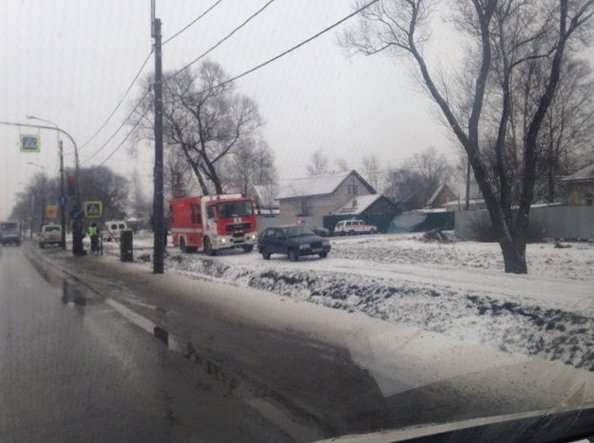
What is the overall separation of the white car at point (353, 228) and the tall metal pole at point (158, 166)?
30865mm

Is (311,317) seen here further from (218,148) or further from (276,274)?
(218,148)

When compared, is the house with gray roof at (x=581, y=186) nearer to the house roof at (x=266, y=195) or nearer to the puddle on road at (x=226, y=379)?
the house roof at (x=266, y=195)

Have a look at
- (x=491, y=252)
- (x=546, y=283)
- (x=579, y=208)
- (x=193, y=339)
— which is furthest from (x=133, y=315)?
(x=579, y=208)

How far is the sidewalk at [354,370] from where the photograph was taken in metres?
5.22

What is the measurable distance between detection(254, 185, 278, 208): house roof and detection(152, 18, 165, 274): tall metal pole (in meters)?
30.4

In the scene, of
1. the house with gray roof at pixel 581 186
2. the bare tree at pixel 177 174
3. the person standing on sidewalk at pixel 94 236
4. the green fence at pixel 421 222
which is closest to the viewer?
the house with gray roof at pixel 581 186

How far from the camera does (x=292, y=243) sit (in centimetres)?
2203

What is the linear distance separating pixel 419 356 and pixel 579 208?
2218 centimetres

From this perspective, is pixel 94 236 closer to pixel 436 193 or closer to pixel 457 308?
pixel 457 308

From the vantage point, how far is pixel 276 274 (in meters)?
15.2

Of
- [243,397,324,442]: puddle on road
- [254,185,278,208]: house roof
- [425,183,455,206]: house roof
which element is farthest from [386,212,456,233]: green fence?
[243,397,324,442]: puddle on road

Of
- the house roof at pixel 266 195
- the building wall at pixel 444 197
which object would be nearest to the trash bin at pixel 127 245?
the house roof at pixel 266 195

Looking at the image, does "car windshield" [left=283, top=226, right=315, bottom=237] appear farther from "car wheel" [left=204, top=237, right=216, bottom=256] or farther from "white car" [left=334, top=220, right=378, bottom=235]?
"white car" [left=334, top=220, right=378, bottom=235]

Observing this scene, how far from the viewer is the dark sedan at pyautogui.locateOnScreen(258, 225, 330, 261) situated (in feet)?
72.0
